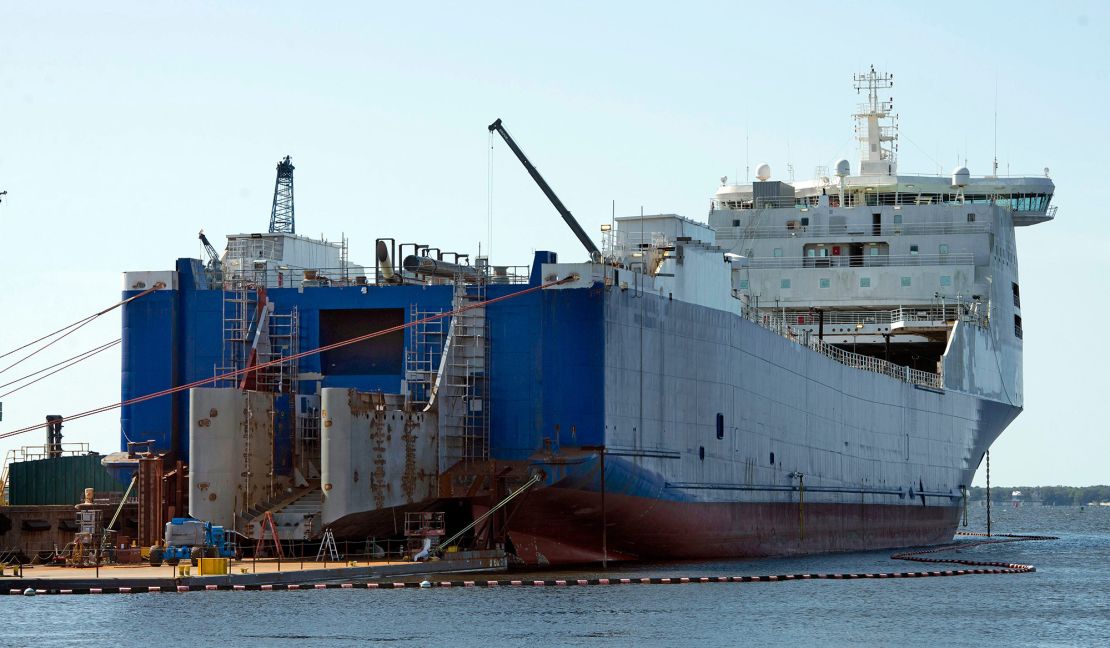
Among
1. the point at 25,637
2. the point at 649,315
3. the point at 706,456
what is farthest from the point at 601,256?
the point at 25,637

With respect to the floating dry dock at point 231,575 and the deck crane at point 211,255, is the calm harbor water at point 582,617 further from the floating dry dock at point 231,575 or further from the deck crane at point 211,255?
the deck crane at point 211,255

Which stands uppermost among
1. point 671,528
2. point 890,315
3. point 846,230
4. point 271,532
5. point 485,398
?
point 846,230

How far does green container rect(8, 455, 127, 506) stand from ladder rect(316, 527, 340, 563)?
313 inches

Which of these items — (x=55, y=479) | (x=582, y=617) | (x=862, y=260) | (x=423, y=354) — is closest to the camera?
(x=582, y=617)

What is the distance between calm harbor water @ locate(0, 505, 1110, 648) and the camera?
89.3 ft

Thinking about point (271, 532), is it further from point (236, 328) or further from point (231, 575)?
point (236, 328)

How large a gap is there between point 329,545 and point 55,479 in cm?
931

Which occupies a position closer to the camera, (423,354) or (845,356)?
(423,354)

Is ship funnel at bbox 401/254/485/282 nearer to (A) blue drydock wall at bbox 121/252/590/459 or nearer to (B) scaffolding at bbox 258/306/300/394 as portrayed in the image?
(A) blue drydock wall at bbox 121/252/590/459

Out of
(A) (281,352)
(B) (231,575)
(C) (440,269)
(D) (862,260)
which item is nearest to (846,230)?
(D) (862,260)

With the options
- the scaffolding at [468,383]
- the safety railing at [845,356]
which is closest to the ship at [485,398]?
the scaffolding at [468,383]

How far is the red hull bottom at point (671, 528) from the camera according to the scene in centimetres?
3772

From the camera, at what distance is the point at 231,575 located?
31.5 meters

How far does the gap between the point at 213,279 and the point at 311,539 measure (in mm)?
7651
